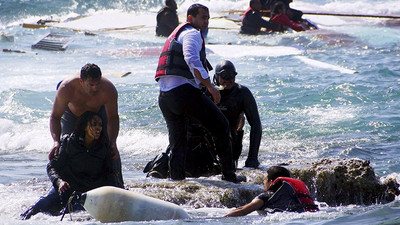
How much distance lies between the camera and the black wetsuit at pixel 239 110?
755cm

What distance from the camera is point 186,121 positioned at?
707cm

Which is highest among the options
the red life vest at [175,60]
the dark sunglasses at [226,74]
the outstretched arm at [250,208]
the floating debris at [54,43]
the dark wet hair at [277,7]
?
the red life vest at [175,60]

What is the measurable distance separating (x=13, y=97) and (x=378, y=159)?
7866mm

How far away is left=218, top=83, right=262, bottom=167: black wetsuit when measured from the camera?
297 inches

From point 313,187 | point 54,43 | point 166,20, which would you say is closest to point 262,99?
point 313,187

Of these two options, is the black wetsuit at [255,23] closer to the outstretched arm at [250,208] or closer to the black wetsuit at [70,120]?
the black wetsuit at [70,120]

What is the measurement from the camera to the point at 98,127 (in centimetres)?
595

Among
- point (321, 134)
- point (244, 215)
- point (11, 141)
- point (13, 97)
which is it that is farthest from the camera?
point (13, 97)

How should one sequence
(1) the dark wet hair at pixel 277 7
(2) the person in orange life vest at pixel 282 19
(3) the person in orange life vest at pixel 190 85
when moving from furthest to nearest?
(2) the person in orange life vest at pixel 282 19, (1) the dark wet hair at pixel 277 7, (3) the person in orange life vest at pixel 190 85

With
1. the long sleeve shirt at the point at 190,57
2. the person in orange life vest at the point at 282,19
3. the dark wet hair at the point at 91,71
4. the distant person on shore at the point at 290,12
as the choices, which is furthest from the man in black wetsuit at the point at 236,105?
the distant person on shore at the point at 290,12

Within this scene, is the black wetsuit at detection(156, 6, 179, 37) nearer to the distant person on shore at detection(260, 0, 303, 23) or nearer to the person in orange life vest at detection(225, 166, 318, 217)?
the distant person on shore at detection(260, 0, 303, 23)

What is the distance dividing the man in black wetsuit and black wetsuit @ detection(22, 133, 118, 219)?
1834mm

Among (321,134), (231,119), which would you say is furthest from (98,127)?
(321,134)

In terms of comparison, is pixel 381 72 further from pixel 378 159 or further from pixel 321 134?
pixel 378 159
